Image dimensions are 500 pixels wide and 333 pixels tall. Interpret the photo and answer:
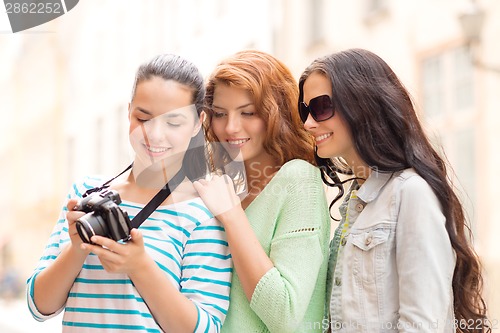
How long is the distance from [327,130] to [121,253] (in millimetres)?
513

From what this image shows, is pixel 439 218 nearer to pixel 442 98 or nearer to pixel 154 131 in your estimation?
pixel 154 131

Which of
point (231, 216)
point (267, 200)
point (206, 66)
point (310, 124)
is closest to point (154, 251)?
point (231, 216)

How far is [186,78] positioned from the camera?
4.64 ft

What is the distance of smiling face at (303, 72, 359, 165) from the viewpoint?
1.46 meters

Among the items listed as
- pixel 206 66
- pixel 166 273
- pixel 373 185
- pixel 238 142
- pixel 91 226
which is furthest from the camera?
pixel 206 66

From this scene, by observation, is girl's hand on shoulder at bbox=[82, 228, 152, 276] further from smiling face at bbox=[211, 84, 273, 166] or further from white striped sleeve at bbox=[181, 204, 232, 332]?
smiling face at bbox=[211, 84, 273, 166]

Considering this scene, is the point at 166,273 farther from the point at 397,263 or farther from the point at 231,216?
the point at 397,263

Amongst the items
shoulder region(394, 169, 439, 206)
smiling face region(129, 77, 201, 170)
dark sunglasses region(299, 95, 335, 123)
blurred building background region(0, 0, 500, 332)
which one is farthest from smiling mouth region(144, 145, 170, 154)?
blurred building background region(0, 0, 500, 332)

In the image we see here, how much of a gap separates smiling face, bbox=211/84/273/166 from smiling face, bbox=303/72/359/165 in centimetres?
12

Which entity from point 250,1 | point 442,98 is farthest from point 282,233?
point 250,1

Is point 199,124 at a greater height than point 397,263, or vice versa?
point 199,124

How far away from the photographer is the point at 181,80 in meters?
1.41

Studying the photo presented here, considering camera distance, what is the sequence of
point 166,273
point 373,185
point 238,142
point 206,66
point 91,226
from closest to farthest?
point 91,226, point 166,273, point 373,185, point 238,142, point 206,66

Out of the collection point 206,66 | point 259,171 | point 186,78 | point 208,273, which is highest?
point 186,78
